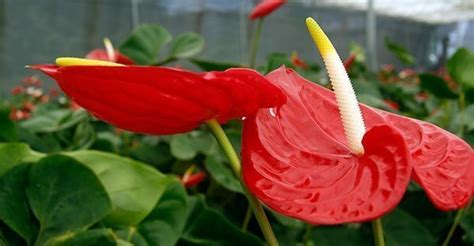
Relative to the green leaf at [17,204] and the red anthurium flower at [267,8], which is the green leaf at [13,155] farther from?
the red anthurium flower at [267,8]

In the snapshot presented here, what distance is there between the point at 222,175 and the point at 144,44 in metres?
0.40

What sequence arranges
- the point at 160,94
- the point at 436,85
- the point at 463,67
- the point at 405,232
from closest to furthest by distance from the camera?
the point at 160,94, the point at 405,232, the point at 463,67, the point at 436,85

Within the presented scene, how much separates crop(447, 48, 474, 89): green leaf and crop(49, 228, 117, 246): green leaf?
530mm

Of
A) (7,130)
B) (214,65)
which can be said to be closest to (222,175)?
(214,65)

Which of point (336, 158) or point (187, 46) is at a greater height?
point (336, 158)

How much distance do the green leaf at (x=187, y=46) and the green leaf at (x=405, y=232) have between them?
462mm

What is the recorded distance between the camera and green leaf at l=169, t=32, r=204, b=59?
104 cm

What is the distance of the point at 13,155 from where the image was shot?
49cm

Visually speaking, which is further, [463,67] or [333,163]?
[463,67]

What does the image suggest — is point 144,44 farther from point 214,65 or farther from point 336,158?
point 336,158

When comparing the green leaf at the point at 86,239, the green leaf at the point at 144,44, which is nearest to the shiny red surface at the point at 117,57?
the green leaf at the point at 144,44

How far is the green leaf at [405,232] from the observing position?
67 cm

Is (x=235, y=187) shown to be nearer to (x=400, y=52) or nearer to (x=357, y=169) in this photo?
(x=357, y=169)

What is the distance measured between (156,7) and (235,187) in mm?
5631
